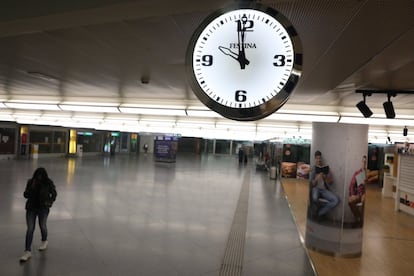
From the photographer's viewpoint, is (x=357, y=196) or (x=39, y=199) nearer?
(x=39, y=199)

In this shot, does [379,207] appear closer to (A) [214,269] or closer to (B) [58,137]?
(A) [214,269]

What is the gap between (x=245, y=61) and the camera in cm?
154

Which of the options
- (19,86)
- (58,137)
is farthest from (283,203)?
(58,137)

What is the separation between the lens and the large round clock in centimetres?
149

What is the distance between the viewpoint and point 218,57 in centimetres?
158

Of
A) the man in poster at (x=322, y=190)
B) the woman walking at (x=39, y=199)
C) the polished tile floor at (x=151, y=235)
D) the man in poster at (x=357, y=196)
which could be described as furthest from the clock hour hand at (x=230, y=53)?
the man in poster at (x=357, y=196)

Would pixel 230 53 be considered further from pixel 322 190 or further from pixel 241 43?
pixel 322 190

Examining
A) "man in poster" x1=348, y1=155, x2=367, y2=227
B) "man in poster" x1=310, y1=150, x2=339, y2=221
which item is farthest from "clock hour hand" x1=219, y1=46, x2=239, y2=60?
"man in poster" x1=348, y1=155, x2=367, y2=227

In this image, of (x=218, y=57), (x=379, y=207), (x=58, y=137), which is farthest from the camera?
(x=58, y=137)

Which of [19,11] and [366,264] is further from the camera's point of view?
[366,264]

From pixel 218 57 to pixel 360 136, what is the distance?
17.5 ft

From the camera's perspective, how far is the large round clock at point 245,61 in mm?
1486

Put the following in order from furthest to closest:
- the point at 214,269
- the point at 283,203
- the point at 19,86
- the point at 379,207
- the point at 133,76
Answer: the point at 379,207
the point at 283,203
the point at 19,86
the point at 133,76
the point at 214,269

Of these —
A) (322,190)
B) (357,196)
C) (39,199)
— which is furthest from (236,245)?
(39,199)
